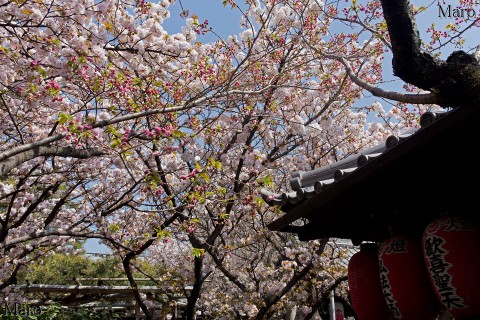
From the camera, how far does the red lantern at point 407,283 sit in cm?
308

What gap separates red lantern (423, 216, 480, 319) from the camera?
2.70 m

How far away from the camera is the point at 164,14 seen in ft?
21.4

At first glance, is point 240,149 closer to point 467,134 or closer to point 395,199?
point 395,199

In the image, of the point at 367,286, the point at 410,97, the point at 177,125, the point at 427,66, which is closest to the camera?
the point at 427,66

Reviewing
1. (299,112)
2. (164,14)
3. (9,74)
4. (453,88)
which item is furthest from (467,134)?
(299,112)

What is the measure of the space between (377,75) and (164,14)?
4.33 meters

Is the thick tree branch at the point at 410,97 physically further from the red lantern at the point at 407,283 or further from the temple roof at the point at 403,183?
the red lantern at the point at 407,283

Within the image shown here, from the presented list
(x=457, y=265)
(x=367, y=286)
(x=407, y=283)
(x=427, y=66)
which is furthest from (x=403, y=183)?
(x=427, y=66)

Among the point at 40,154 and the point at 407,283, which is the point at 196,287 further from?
the point at 407,283

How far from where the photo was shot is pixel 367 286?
11.7 feet

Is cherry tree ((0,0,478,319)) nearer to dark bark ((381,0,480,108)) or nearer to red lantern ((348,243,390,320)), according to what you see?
dark bark ((381,0,480,108))

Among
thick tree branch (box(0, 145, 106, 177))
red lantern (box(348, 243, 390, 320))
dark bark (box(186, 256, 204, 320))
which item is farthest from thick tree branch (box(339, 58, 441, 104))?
dark bark (box(186, 256, 204, 320))

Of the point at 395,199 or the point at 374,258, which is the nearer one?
the point at 395,199

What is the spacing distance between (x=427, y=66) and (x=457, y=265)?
4.74ft
